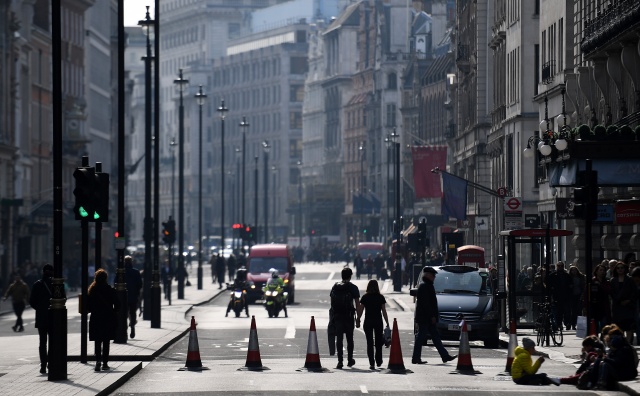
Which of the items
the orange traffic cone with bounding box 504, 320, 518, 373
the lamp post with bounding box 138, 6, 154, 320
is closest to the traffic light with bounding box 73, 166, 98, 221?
the orange traffic cone with bounding box 504, 320, 518, 373

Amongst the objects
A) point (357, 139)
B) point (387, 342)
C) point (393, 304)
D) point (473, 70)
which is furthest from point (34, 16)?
point (357, 139)

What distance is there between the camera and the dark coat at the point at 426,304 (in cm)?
3172

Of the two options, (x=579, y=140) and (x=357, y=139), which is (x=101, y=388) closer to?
(x=579, y=140)

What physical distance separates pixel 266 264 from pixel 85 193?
4313cm

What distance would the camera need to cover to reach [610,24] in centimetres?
4566

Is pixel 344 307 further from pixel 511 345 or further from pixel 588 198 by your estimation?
pixel 588 198

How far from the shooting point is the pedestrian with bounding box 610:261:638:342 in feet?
101

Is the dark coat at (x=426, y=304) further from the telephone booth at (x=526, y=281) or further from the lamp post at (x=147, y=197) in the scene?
the lamp post at (x=147, y=197)

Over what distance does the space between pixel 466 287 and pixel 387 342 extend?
9418 mm

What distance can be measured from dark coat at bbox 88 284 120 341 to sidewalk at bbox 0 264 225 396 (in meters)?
0.58

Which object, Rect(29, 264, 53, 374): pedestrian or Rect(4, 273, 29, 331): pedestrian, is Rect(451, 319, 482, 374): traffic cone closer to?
Rect(29, 264, 53, 374): pedestrian

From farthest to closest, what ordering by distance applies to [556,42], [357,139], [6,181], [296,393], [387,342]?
[357,139] < [6,181] < [556,42] < [387,342] < [296,393]

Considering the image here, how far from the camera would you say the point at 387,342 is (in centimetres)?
3061

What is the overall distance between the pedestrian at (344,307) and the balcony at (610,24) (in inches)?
545
